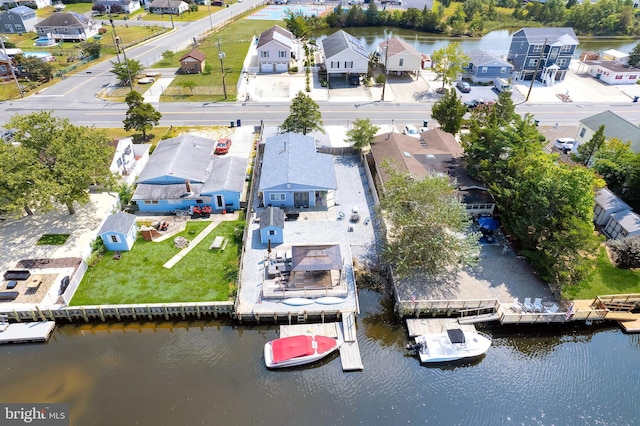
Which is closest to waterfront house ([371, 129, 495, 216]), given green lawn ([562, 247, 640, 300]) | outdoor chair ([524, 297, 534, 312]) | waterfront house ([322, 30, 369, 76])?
green lawn ([562, 247, 640, 300])

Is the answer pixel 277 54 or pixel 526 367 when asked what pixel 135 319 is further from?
pixel 277 54

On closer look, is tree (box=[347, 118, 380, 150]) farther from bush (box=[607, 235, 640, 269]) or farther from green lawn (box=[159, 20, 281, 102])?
green lawn (box=[159, 20, 281, 102])

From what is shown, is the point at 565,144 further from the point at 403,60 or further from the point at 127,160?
the point at 127,160

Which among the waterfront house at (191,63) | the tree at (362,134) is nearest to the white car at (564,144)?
the tree at (362,134)

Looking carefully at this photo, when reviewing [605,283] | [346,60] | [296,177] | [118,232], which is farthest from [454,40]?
[118,232]

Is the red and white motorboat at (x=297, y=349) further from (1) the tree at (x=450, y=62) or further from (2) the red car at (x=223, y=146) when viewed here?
(1) the tree at (x=450, y=62)

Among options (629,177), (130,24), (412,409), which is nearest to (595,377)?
(412,409)
